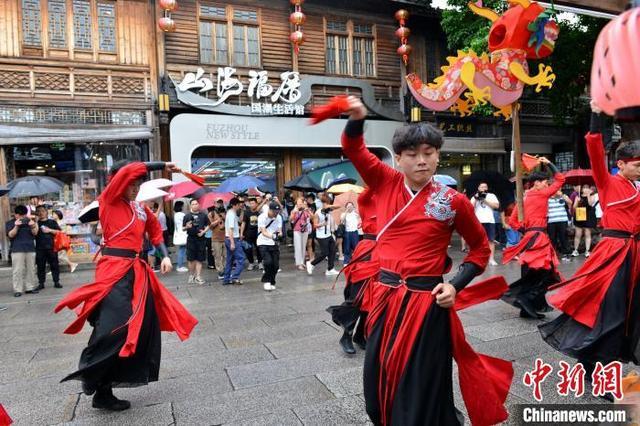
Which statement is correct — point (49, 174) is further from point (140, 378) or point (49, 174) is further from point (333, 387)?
point (333, 387)

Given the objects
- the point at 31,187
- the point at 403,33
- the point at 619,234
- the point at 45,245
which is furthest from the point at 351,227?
the point at 403,33

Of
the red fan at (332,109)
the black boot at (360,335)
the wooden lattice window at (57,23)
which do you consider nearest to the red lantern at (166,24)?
the wooden lattice window at (57,23)

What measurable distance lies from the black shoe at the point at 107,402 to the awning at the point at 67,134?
34.3 feet

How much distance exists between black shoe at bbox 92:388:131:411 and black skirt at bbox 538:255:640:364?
3.59 metres

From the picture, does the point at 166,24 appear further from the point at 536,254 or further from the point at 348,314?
the point at 536,254

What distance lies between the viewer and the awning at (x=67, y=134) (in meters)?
11.8

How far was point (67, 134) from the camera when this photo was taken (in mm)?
12195

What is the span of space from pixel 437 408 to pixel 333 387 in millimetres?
1659

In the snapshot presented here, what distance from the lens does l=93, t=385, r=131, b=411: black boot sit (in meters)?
3.59

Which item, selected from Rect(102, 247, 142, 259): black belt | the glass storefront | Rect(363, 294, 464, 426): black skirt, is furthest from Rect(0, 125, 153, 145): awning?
Rect(363, 294, 464, 426): black skirt

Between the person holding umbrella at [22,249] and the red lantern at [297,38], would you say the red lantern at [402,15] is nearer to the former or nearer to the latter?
the red lantern at [297,38]

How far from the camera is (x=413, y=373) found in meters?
2.36

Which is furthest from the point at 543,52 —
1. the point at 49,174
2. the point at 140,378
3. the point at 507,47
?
the point at 49,174

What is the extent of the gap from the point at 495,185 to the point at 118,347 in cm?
1139
